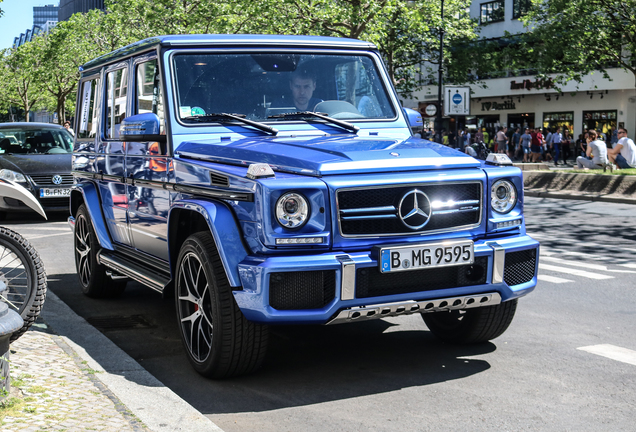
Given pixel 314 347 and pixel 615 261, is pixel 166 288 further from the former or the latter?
pixel 615 261

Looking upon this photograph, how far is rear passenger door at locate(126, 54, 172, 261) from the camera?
5488 mm

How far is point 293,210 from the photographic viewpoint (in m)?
4.28

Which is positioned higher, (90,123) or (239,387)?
(90,123)

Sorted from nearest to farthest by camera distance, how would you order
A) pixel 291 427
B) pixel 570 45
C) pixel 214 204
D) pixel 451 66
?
pixel 291 427 → pixel 214 204 → pixel 570 45 → pixel 451 66

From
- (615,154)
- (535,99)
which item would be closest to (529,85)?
(535,99)

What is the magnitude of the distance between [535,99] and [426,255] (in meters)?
49.4

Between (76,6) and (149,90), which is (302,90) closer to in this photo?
(149,90)

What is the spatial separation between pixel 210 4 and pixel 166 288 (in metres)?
31.0

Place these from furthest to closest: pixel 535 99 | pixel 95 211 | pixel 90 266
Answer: pixel 535 99
pixel 90 266
pixel 95 211

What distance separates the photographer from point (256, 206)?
4.25 meters

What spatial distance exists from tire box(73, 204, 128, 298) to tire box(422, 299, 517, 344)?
2.99 m

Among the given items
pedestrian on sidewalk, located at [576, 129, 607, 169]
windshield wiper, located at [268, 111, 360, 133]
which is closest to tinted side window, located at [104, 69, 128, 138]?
windshield wiper, located at [268, 111, 360, 133]

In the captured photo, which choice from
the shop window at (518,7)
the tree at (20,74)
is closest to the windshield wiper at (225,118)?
the shop window at (518,7)

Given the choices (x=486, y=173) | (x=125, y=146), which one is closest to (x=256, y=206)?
(x=486, y=173)
